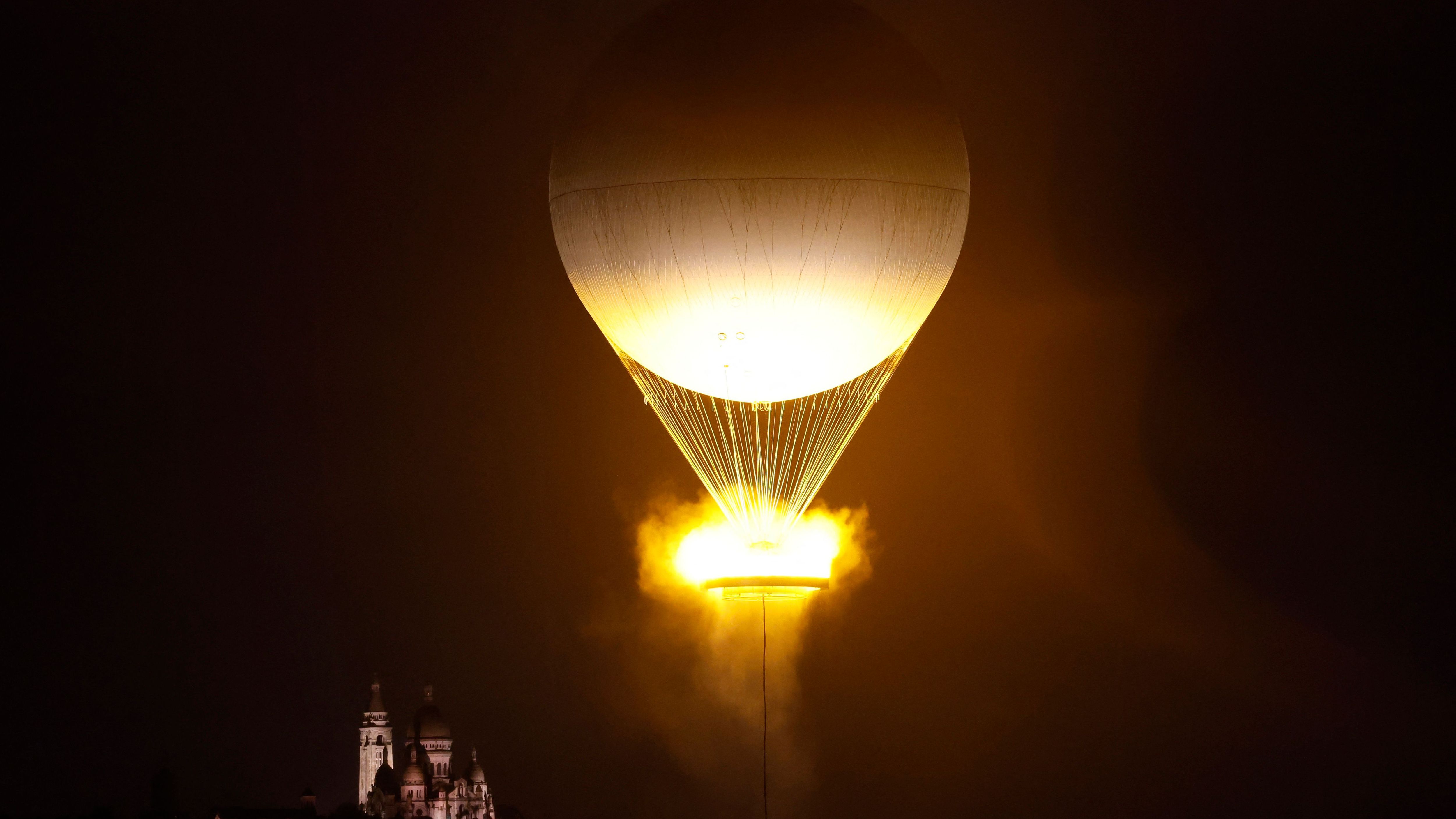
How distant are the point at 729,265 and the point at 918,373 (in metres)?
4.48

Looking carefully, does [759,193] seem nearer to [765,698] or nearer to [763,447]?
[763,447]

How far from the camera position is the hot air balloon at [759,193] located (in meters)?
11.0

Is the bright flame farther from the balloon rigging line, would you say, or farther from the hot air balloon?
the hot air balloon

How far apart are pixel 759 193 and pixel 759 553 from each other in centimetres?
268

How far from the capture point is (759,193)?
434 inches

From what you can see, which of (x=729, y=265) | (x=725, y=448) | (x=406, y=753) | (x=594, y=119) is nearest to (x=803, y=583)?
(x=725, y=448)

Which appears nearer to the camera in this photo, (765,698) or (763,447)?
(763,447)

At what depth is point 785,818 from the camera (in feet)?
48.6

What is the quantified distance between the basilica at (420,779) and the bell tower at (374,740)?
0.08 ft

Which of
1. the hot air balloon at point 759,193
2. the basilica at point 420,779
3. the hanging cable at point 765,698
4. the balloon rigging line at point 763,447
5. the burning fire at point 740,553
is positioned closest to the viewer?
the hot air balloon at point 759,193

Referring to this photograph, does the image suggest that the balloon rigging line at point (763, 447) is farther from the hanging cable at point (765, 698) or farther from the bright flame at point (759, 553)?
the hanging cable at point (765, 698)

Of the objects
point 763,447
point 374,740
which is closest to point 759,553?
point 763,447

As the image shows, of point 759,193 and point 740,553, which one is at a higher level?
point 759,193

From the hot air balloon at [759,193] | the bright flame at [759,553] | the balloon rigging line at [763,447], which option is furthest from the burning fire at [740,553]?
the hot air balloon at [759,193]
